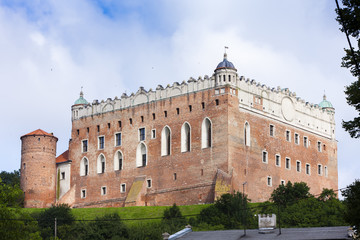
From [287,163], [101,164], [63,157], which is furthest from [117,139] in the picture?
[287,163]

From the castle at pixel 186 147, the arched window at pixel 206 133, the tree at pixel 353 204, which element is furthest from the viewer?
the arched window at pixel 206 133

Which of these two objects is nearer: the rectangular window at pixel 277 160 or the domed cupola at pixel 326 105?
the rectangular window at pixel 277 160

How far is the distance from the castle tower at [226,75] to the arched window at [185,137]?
4954 mm

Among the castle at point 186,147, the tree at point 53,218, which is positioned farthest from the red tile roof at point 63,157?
the tree at point 53,218

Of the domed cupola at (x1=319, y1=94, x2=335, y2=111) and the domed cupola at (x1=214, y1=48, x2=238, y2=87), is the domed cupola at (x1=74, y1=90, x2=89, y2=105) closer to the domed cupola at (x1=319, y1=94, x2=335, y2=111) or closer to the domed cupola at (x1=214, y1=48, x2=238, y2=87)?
the domed cupola at (x1=214, y1=48, x2=238, y2=87)

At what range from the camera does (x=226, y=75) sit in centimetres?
7094

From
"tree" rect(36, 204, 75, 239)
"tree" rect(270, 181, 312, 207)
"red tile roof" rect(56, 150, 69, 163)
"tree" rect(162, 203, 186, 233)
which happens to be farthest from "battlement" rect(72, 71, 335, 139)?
"tree" rect(36, 204, 75, 239)

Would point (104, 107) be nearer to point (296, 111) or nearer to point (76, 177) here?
point (76, 177)

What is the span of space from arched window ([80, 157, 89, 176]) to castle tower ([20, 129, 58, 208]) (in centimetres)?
276

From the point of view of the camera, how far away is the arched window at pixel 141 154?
7600cm

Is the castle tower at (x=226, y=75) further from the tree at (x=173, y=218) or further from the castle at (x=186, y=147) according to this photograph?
the tree at (x=173, y=218)

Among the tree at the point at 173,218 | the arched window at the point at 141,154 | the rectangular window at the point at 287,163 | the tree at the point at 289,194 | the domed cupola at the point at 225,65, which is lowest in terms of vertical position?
the tree at the point at 173,218

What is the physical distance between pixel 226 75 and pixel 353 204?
4214cm

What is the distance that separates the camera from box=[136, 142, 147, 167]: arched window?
2992 inches
